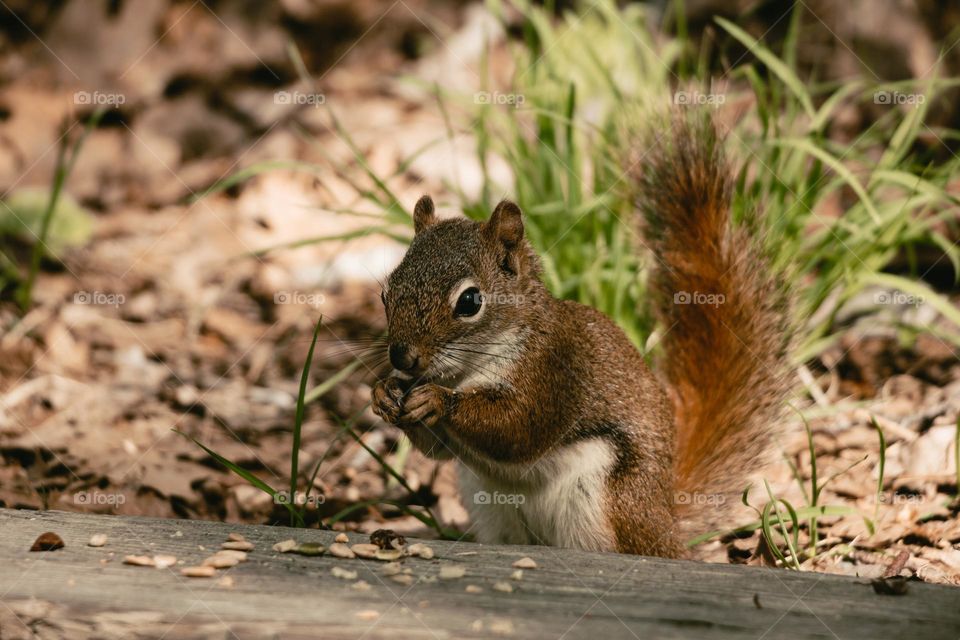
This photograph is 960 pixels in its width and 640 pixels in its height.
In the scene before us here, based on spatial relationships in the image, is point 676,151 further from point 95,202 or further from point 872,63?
point 95,202

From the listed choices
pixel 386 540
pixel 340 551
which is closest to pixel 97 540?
pixel 340 551

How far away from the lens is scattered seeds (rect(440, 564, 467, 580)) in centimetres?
209

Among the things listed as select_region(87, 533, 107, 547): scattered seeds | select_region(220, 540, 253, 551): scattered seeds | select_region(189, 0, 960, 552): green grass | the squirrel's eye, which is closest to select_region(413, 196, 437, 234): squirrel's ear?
the squirrel's eye

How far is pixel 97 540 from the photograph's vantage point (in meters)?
2.18

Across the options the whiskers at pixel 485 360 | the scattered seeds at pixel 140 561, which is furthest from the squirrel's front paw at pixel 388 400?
the scattered seeds at pixel 140 561

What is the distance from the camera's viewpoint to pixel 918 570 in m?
2.58

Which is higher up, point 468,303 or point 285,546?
point 468,303

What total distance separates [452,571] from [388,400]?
1.51ft

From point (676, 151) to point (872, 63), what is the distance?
2.30 metres

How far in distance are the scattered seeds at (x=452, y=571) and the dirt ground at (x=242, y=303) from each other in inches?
31.0

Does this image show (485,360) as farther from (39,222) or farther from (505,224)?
(39,222)

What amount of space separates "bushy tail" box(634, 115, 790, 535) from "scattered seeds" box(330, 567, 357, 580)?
1014 mm

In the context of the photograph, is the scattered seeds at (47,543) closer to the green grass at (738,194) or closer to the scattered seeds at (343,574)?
the scattered seeds at (343,574)

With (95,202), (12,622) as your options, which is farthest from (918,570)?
(95,202)
